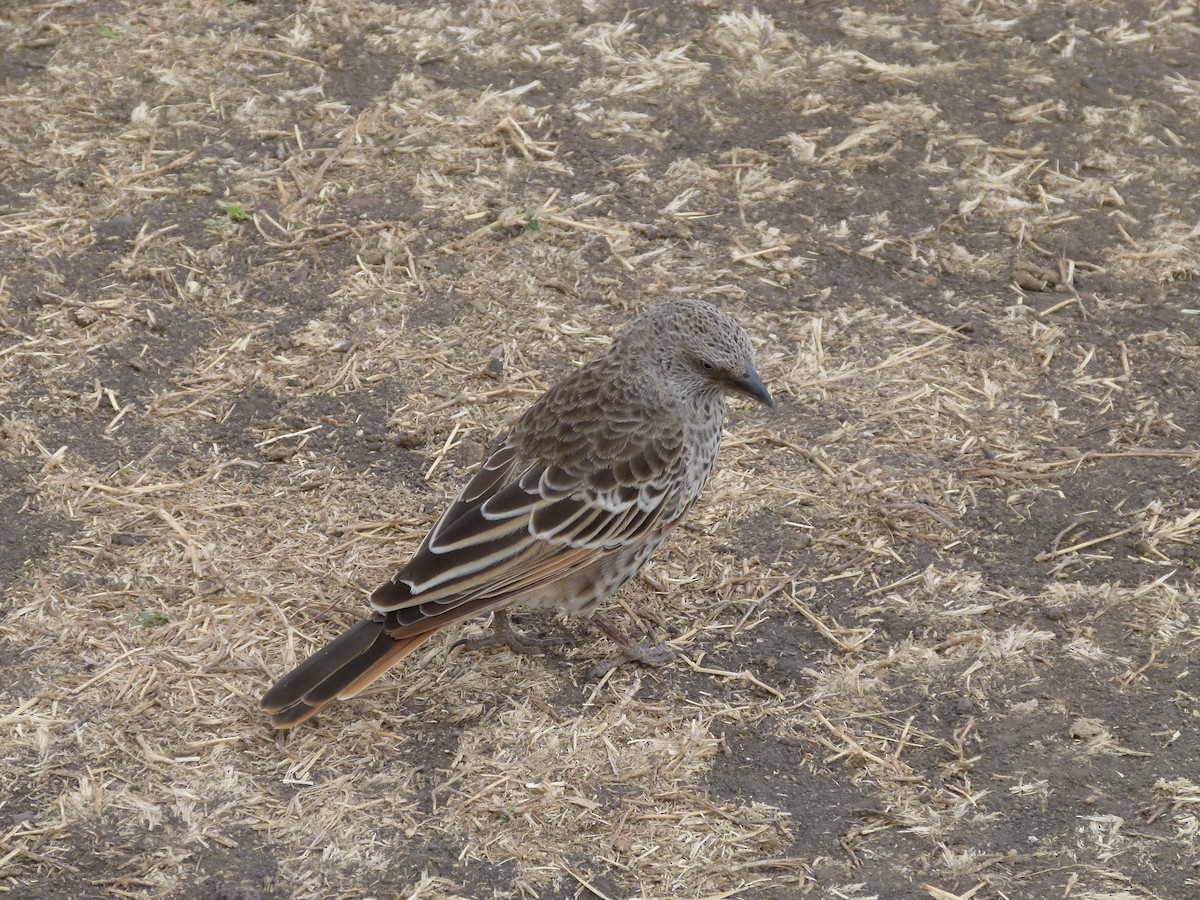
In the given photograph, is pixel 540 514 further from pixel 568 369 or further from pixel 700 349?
pixel 568 369

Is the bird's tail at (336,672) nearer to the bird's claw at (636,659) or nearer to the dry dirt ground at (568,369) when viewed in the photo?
the dry dirt ground at (568,369)

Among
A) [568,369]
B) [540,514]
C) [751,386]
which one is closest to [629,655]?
[540,514]

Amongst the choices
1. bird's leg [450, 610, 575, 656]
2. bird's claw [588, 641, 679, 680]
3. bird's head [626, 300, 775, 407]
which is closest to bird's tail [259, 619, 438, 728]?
bird's leg [450, 610, 575, 656]

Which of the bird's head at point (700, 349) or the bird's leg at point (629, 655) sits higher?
the bird's head at point (700, 349)

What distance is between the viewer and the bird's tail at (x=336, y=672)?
16.6ft

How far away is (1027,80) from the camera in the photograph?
28.5 feet

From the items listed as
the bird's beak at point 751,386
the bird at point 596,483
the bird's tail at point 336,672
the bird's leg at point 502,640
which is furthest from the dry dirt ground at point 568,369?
the bird's beak at point 751,386

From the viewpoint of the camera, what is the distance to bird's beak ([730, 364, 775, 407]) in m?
5.64

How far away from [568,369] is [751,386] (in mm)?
1475

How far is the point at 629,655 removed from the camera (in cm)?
561

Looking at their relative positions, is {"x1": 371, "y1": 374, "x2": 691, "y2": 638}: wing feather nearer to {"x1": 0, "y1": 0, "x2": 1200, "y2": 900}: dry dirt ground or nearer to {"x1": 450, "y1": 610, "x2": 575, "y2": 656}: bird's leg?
{"x1": 450, "y1": 610, "x2": 575, "y2": 656}: bird's leg

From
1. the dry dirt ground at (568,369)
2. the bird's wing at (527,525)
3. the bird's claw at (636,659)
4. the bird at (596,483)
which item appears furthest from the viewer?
the bird's claw at (636,659)

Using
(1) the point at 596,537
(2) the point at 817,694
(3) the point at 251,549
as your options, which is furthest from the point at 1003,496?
(3) the point at 251,549

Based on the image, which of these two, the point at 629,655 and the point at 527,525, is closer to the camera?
the point at 527,525
